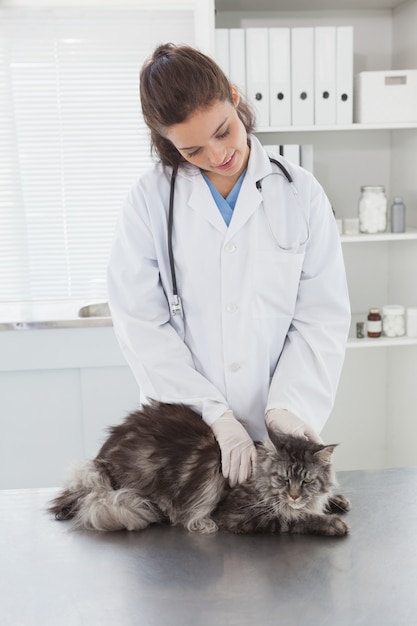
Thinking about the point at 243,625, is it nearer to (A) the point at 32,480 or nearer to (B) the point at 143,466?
(B) the point at 143,466

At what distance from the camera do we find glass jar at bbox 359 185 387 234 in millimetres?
2783

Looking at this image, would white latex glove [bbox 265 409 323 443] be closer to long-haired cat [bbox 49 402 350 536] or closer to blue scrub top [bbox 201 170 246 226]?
long-haired cat [bbox 49 402 350 536]

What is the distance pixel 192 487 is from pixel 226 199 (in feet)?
2.25

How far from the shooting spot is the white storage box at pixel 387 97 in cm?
268

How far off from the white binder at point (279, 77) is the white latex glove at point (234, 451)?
1627mm

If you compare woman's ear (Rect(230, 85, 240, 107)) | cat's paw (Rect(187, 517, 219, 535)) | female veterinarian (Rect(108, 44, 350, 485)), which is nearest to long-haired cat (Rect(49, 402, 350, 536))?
cat's paw (Rect(187, 517, 219, 535))

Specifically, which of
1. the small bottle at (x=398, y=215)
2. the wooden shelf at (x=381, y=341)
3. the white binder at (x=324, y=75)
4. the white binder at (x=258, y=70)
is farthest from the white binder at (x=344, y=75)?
the wooden shelf at (x=381, y=341)

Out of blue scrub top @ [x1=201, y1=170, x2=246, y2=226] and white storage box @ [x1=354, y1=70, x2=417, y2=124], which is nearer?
blue scrub top @ [x1=201, y1=170, x2=246, y2=226]

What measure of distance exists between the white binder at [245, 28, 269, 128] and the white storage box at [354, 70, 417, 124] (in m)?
0.40

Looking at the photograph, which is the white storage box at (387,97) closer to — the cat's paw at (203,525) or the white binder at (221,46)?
the white binder at (221,46)

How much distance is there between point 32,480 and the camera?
2945mm

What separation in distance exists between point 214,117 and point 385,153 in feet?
6.27

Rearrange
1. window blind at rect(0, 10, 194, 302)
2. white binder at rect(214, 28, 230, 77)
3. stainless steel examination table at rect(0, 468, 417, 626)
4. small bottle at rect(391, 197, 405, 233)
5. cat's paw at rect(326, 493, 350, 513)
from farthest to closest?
window blind at rect(0, 10, 194, 302) → small bottle at rect(391, 197, 405, 233) → white binder at rect(214, 28, 230, 77) → cat's paw at rect(326, 493, 350, 513) → stainless steel examination table at rect(0, 468, 417, 626)

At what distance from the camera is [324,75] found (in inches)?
104
